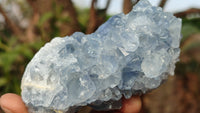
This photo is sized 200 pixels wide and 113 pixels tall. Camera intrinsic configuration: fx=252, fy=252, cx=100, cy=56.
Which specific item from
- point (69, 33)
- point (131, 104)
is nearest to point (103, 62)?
point (131, 104)

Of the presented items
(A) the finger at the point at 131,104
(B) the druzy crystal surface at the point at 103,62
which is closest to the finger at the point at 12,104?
(B) the druzy crystal surface at the point at 103,62

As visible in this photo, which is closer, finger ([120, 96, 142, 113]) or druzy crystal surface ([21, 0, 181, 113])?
druzy crystal surface ([21, 0, 181, 113])

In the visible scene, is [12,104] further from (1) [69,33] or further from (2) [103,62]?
(1) [69,33]

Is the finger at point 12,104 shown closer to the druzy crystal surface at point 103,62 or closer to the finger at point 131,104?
the druzy crystal surface at point 103,62

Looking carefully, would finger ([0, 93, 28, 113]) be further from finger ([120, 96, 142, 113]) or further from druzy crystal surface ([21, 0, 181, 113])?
finger ([120, 96, 142, 113])

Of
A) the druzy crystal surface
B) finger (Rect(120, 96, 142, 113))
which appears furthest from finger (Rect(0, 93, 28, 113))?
finger (Rect(120, 96, 142, 113))

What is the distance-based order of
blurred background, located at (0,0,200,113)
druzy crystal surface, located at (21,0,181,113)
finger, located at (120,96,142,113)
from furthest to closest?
1. blurred background, located at (0,0,200,113)
2. finger, located at (120,96,142,113)
3. druzy crystal surface, located at (21,0,181,113)
